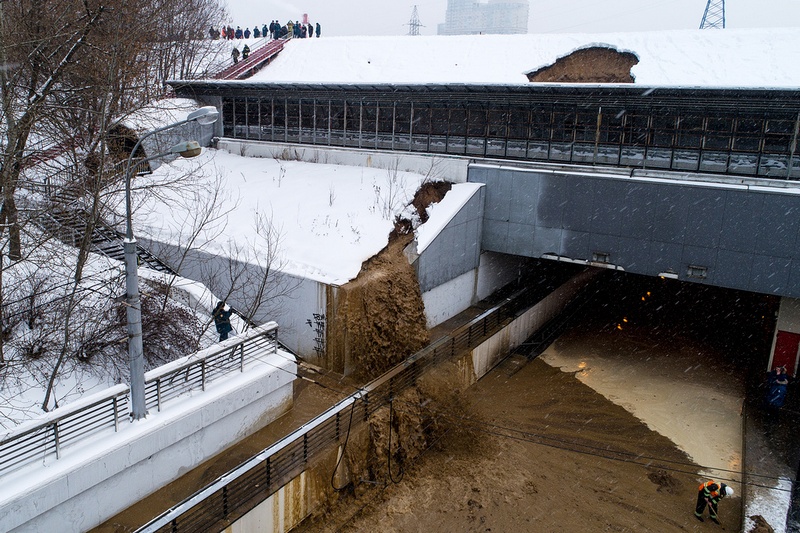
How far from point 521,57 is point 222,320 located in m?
25.7

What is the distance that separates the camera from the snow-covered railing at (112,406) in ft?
27.3

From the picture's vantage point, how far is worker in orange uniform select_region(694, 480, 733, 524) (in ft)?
38.2

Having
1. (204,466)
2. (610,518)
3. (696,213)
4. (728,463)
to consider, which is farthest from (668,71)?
(204,466)

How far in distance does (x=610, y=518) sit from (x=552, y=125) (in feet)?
45.1

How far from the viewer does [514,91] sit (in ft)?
65.0

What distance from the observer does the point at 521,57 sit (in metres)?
32.2

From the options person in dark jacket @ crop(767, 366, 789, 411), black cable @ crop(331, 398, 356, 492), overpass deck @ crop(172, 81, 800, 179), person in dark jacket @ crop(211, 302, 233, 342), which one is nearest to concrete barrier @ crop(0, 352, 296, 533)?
black cable @ crop(331, 398, 356, 492)

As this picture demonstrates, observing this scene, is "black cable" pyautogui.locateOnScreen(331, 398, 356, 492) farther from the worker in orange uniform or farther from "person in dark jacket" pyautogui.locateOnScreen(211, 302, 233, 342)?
the worker in orange uniform

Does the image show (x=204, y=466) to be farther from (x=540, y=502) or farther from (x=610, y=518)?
(x=610, y=518)

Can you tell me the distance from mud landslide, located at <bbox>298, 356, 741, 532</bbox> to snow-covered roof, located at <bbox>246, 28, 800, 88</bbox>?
1592 cm

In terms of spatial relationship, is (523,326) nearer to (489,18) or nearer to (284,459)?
(284,459)

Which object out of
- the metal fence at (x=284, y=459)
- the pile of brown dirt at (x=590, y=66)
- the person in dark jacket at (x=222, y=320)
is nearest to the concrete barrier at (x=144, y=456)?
the metal fence at (x=284, y=459)

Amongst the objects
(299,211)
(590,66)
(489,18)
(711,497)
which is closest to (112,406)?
(299,211)

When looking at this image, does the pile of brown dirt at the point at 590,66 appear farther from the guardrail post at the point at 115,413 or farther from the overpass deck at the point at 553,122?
the guardrail post at the point at 115,413
